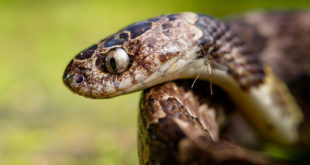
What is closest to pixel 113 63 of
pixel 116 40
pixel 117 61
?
pixel 117 61

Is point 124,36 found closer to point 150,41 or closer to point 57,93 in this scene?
point 150,41

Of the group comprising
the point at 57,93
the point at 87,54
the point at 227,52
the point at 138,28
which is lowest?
the point at 57,93

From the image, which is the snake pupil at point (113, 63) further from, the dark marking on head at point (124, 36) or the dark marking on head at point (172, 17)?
the dark marking on head at point (172, 17)

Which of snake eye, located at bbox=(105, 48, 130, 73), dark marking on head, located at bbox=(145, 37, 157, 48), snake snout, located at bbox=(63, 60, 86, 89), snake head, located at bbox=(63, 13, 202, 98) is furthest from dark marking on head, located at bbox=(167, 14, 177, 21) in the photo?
snake snout, located at bbox=(63, 60, 86, 89)

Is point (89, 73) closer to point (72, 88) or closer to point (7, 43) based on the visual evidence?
point (72, 88)

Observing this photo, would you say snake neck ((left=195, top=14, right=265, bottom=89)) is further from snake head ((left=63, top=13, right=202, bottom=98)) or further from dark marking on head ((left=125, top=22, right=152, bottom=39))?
dark marking on head ((left=125, top=22, right=152, bottom=39))

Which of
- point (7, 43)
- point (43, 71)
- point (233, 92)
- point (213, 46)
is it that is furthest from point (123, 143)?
point (7, 43)

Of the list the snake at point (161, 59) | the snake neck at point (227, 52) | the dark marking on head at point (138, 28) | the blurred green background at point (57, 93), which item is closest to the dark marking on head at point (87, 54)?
the snake at point (161, 59)
